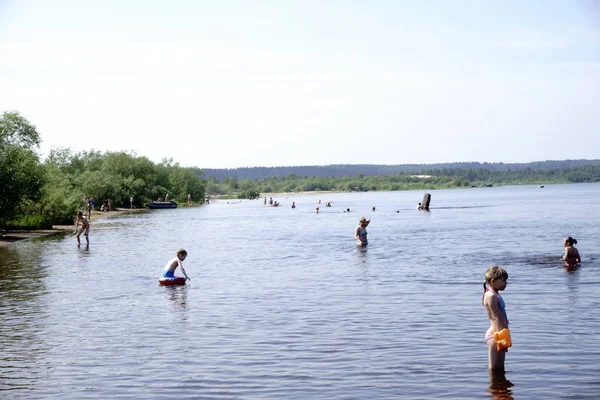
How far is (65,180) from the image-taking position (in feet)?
241

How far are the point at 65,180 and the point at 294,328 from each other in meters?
61.1

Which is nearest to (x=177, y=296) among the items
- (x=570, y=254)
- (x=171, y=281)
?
(x=171, y=281)

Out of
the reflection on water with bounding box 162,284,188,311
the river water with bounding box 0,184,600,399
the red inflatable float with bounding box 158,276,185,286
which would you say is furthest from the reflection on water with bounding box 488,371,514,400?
the red inflatable float with bounding box 158,276,185,286

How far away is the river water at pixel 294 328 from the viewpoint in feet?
39.5

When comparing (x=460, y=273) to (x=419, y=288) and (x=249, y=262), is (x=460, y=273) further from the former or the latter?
(x=249, y=262)

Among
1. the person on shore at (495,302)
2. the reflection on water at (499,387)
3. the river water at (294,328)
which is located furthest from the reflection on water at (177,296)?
the person on shore at (495,302)

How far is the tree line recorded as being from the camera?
46000 mm

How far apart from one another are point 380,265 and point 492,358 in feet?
63.5

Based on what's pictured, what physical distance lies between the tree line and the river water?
1217cm

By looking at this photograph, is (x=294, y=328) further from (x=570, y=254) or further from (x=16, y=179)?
(x=16, y=179)

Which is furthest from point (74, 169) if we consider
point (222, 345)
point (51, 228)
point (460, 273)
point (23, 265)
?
point (222, 345)

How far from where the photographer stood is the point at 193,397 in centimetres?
1145

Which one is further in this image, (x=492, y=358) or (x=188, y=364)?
(x=188, y=364)

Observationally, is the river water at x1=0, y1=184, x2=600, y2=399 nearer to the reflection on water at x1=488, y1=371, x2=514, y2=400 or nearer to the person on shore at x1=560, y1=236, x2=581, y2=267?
the reflection on water at x1=488, y1=371, x2=514, y2=400
